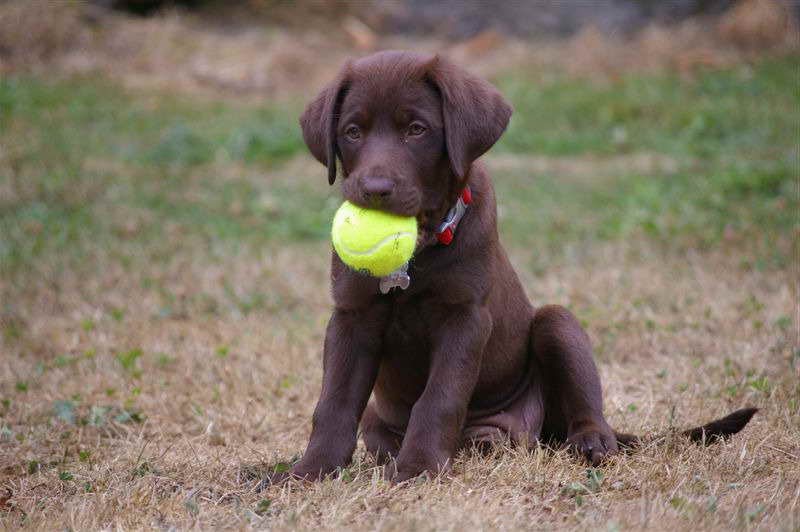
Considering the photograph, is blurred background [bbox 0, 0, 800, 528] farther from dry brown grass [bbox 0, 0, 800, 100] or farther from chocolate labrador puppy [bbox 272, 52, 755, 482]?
chocolate labrador puppy [bbox 272, 52, 755, 482]

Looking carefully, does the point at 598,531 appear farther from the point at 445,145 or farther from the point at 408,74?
the point at 408,74

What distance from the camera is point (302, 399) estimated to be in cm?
513

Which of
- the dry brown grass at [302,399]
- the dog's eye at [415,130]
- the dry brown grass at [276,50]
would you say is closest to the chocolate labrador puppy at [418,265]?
the dog's eye at [415,130]

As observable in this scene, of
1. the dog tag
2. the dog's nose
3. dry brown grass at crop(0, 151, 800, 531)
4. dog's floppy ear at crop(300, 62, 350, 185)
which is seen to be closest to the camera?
dry brown grass at crop(0, 151, 800, 531)

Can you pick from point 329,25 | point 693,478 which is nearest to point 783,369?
point 693,478


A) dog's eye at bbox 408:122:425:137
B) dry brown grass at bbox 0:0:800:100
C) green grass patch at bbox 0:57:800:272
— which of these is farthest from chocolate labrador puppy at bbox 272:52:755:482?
dry brown grass at bbox 0:0:800:100

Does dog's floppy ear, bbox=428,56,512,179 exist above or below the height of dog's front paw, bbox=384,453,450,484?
above

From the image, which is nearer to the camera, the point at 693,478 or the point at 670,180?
the point at 693,478

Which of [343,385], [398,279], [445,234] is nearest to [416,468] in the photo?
[343,385]

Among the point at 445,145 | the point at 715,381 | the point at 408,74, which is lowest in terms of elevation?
the point at 715,381

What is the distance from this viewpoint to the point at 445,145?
3598mm

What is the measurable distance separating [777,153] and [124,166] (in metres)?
6.59

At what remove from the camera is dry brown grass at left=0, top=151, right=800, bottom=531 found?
Answer: 10.6ft

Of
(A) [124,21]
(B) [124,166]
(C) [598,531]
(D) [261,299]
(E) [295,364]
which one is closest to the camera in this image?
(C) [598,531]
